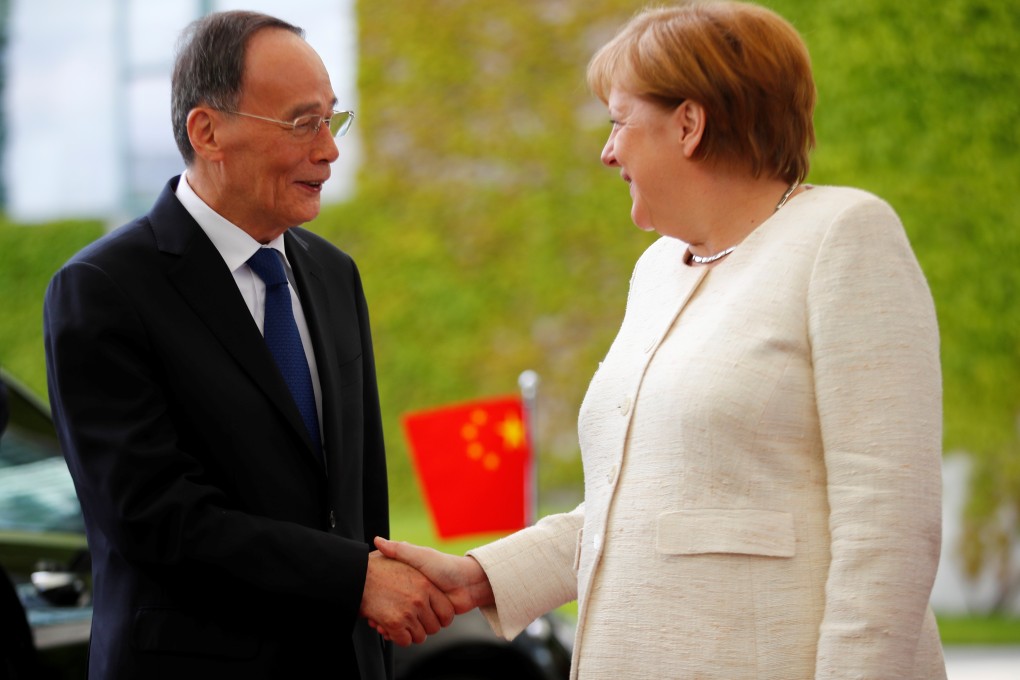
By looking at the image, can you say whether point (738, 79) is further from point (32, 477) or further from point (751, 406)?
point (32, 477)

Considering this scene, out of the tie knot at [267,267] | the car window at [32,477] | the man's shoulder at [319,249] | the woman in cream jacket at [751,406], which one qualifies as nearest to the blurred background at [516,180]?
the car window at [32,477]

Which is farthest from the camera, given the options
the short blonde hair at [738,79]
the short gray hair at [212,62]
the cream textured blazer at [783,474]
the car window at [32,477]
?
the car window at [32,477]

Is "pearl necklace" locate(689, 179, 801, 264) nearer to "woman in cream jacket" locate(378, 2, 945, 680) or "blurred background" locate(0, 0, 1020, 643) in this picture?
"woman in cream jacket" locate(378, 2, 945, 680)

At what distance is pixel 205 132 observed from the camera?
249cm

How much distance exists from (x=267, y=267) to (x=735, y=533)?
1043mm

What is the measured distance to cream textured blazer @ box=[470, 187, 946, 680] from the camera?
1823 millimetres

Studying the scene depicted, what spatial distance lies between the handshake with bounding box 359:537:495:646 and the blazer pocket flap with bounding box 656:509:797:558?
668 millimetres

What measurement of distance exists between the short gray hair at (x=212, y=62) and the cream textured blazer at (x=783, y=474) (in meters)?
0.97

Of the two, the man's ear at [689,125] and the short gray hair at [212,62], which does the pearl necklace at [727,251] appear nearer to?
the man's ear at [689,125]

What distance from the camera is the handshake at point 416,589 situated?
2.40 m

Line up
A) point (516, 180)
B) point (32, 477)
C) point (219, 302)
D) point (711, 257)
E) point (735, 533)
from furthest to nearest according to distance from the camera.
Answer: point (516, 180), point (32, 477), point (219, 302), point (711, 257), point (735, 533)

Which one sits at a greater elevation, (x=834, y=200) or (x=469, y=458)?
(x=834, y=200)

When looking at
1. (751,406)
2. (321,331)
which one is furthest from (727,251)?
(321,331)

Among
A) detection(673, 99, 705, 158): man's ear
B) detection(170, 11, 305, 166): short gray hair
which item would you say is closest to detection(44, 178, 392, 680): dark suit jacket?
detection(170, 11, 305, 166): short gray hair
